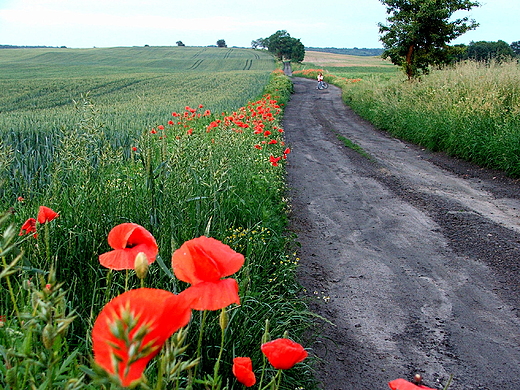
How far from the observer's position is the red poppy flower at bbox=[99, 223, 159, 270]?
119cm

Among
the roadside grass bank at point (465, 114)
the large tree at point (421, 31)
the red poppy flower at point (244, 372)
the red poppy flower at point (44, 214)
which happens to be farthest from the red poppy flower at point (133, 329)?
the large tree at point (421, 31)

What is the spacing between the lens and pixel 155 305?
2.35 ft

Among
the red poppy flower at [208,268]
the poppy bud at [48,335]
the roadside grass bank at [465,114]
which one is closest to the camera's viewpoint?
the poppy bud at [48,335]

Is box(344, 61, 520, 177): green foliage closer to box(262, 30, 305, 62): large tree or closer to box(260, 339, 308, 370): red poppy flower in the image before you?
box(260, 339, 308, 370): red poppy flower

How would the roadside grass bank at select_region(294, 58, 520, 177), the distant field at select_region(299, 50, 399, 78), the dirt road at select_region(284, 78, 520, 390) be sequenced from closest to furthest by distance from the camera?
→ the dirt road at select_region(284, 78, 520, 390)
the roadside grass bank at select_region(294, 58, 520, 177)
the distant field at select_region(299, 50, 399, 78)

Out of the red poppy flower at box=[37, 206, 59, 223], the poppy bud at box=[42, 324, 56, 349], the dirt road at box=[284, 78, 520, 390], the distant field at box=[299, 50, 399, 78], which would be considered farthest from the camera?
the distant field at box=[299, 50, 399, 78]

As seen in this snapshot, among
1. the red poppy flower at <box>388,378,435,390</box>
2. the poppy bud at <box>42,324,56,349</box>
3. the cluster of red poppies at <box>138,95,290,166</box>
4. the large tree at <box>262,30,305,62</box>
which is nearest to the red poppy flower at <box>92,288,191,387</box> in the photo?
the poppy bud at <box>42,324,56,349</box>

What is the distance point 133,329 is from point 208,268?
34 centimetres

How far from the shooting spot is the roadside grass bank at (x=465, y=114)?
9180mm

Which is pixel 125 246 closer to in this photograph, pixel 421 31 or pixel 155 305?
pixel 155 305

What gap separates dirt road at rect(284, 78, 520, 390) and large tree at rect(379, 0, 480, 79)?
27.1ft

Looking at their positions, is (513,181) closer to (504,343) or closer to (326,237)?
(326,237)

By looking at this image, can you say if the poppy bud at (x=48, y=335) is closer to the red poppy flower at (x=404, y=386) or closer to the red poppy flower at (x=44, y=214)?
Answer: the red poppy flower at (x=404, y=386)

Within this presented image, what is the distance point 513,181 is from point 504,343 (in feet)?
18.1
